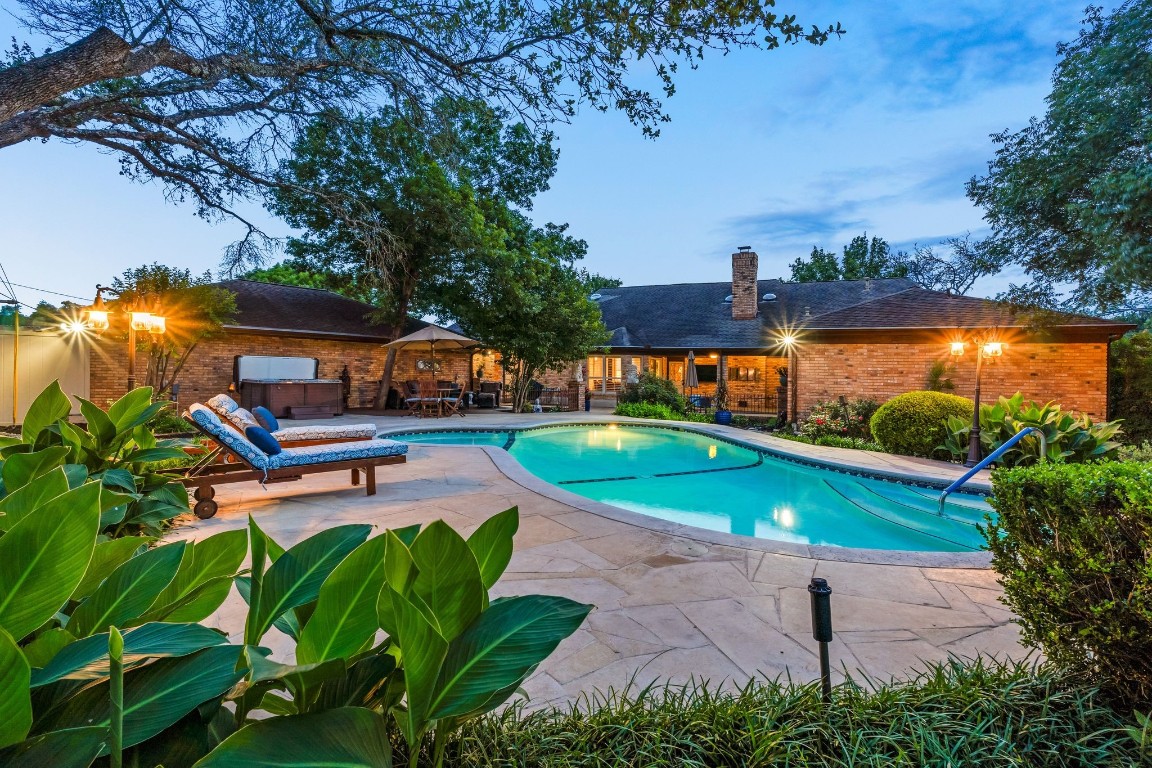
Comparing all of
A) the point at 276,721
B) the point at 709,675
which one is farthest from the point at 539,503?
the point at 276,721

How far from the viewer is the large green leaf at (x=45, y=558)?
732mm

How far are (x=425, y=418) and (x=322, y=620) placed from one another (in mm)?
13662

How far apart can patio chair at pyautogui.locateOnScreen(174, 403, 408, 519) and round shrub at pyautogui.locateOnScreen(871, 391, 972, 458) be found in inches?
346

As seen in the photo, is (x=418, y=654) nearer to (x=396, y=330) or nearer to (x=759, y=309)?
(x=396, y=330)

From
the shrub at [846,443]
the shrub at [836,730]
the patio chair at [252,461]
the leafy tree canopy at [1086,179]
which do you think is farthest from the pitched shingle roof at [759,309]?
the shrub at [836,730]

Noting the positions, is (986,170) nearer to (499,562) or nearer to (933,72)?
(933,72)

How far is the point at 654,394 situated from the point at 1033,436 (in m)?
10.2

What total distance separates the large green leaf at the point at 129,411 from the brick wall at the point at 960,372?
44.6 feet

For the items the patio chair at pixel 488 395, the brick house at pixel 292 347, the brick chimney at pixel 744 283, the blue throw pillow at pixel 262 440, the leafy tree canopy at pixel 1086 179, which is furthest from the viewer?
the brick chimney at pixel 744 283

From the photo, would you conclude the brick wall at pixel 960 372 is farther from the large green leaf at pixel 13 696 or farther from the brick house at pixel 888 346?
the large green leaf at pixel 13 696

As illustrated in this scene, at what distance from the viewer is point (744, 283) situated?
19781 millimetres

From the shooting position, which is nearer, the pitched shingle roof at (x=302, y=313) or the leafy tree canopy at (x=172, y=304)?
the leafy tree canopy at (x=172, y=304)

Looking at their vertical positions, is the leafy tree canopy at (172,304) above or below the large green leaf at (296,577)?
above

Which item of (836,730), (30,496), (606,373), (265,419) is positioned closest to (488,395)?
(606,373)
